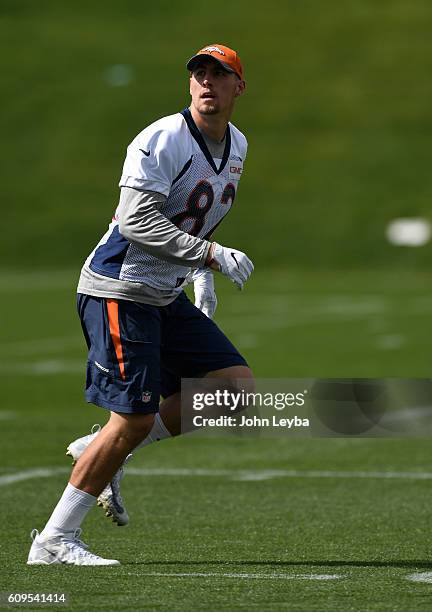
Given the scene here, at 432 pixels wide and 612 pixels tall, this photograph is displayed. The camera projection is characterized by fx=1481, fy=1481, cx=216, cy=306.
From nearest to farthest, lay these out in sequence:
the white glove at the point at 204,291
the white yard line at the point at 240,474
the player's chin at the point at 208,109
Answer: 1. the player's chin at the point at 208,109
2. the white glove at the point at 204,291
3. the white yard line at the point at 240,474

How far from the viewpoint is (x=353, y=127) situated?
5075cm

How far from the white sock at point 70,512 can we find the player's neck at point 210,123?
61.8 inches

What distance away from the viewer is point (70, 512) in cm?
607

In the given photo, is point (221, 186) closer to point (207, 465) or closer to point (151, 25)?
point (207, 465)

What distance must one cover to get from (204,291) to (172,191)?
1034mm

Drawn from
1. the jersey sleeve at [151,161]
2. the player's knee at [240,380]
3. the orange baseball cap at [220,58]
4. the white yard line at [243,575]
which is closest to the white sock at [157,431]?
the player's knee at [240,380]

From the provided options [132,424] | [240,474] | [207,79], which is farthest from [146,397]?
[240,474]

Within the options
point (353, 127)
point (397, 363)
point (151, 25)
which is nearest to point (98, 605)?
point (397, 363)

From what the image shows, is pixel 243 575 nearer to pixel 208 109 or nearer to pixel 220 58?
pixel 208 109

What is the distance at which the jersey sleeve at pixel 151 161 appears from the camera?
19.3ft

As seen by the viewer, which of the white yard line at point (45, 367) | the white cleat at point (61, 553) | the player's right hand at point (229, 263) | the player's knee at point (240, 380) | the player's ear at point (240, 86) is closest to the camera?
the player's right hand at point (229, 263)

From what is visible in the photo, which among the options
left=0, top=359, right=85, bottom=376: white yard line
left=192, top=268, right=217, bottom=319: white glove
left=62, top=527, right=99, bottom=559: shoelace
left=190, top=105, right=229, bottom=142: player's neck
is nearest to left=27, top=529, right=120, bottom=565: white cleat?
left=62, top=527, right=99, bottom=559: shoelace

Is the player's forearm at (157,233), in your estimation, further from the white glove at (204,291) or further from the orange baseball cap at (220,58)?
the white glove at (204,291)

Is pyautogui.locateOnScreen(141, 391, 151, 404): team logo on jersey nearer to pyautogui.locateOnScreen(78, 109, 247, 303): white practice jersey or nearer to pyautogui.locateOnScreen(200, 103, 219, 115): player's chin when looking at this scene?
pyautogui.locateOnScreen(78, 109, 247, 303): white practice jersey
